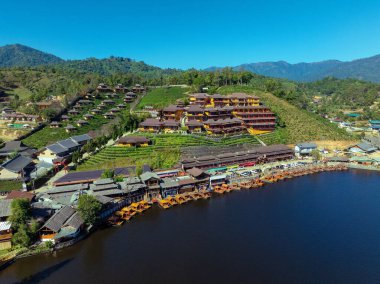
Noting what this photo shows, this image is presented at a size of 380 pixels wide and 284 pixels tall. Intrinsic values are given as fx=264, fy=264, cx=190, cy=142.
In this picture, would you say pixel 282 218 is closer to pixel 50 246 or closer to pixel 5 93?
pixel 50 246

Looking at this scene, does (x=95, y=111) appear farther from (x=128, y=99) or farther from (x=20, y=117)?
(x=20, y=117)

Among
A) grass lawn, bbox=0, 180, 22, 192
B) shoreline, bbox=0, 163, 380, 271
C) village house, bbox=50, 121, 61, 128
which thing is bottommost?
shoreline, bbox=0, 163, 380, 271

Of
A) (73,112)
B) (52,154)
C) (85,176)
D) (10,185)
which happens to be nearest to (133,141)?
(85,176)

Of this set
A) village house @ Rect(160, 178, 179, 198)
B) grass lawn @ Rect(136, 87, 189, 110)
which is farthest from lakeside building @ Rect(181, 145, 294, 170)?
grass lawn @ Rect(136, 87, 189, 110)

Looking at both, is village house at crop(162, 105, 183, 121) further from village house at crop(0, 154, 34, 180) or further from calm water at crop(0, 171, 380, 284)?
village house at crop(0, 154, 34, 180)

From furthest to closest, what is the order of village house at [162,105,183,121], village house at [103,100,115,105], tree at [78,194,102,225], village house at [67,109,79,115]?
1. village house at [103,100,115,105]
2. village house at [67,109,79,115]
3. village house at [162,105,183,121]
4. tree at [78,194,102,225]

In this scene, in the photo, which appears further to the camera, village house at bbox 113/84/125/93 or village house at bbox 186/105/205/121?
village house at bbox 113/84/125/93
